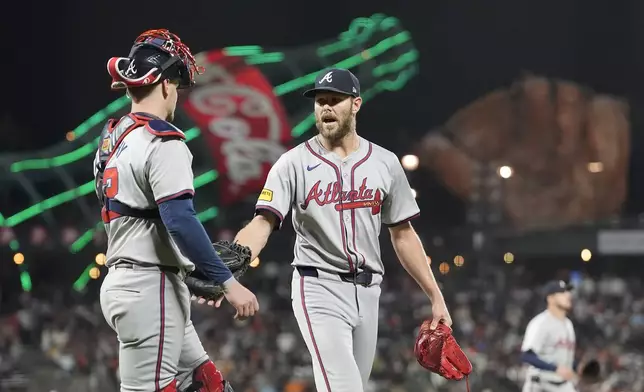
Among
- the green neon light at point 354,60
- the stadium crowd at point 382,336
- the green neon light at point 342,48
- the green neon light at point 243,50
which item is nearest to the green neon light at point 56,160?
the green neon light at point 342,48

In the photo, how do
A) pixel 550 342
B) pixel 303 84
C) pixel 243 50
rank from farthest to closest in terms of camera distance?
pixel 303 84 → pixel 243 50 → pixel 550 342

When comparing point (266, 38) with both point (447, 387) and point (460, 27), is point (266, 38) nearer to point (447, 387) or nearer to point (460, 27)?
point (460, 27)

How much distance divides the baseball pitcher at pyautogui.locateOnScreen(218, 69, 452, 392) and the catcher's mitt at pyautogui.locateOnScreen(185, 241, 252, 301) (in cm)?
24

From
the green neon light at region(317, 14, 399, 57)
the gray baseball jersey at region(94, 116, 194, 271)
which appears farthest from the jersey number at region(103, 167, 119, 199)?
the green neon light at region(317, 14, 399, 57)

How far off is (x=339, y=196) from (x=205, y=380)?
40.5 inches

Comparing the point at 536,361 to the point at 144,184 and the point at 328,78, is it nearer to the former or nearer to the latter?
the point at 328,78

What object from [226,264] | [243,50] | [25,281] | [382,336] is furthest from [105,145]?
[243,50]

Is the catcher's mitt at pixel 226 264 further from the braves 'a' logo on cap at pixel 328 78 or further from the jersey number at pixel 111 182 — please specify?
the braves 'a' logo on cap at pixel 328 78

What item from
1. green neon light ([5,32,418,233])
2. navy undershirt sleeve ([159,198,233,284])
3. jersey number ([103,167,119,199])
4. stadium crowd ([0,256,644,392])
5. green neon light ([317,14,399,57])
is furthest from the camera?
green neon light ([317,14,399,57])

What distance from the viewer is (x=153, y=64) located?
337 centimetres

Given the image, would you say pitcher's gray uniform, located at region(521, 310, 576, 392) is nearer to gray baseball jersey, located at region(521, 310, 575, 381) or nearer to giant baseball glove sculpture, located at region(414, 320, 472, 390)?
gray baseball jersey, located at region(521, 310, 575, 381)

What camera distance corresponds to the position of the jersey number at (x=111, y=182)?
10.8 ft

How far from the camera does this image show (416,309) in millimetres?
15711

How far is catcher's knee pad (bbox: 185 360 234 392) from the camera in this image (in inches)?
136
